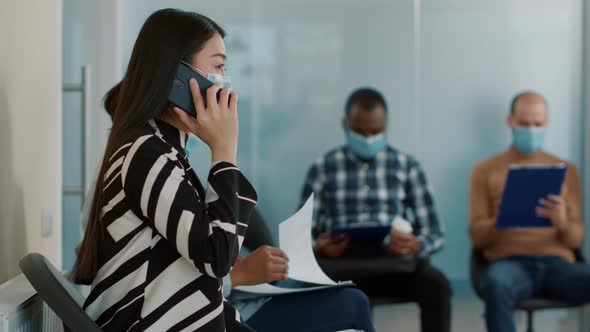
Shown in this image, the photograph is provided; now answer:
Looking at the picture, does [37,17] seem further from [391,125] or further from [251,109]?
[391,125]

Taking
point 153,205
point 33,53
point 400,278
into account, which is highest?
point 33,53

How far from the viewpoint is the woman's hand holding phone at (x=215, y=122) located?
72.2 inches

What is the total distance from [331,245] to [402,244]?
327mm

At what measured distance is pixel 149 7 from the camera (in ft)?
15.5

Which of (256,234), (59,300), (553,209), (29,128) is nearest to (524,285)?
(553,209)

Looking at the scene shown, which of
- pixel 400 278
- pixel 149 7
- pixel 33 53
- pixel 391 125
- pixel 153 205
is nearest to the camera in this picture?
pixel 153 205

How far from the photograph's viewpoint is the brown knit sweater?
4219 mm

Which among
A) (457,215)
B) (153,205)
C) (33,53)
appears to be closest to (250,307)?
(153,205)

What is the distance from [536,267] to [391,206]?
30.1 inches

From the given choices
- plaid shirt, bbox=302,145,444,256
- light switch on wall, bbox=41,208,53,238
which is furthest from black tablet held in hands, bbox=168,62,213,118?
plaid shirt, bbox=302,145,444,256

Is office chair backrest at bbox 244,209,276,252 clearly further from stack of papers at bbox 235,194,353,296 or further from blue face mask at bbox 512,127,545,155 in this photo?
blue face mask at bbox 512,127,545,155

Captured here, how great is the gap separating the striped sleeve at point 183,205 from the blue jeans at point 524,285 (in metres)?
2.39

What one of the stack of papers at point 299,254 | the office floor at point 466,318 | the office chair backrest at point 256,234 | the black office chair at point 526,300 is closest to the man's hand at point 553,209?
the black office chair at point 526,300

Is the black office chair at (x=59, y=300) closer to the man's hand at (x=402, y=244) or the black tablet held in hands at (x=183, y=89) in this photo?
the black tablet held in hands at (x=183, y=89)
